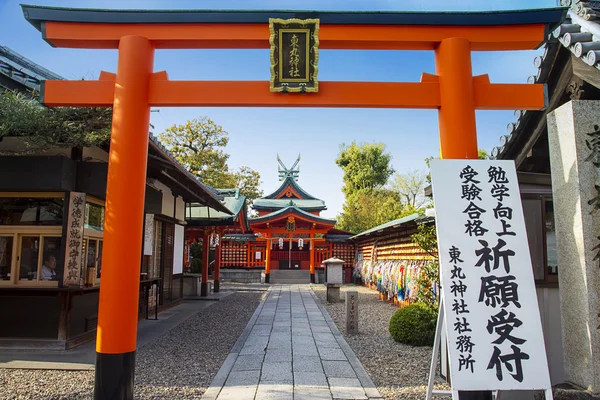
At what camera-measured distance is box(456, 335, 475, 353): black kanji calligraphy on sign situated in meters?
3.46

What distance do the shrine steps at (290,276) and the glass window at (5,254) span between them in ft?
62.8

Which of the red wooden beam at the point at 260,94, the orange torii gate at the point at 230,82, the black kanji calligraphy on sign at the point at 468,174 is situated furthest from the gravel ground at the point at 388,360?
the red wooden beam at the point at 260,94

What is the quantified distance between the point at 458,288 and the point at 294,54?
2.86 m

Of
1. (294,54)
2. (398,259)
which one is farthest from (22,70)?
(398,259)

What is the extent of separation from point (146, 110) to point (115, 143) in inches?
18.8

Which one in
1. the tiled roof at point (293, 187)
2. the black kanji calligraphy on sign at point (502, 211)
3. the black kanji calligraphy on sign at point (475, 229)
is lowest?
the black kanji calligraphy on sign at point (475, 229)

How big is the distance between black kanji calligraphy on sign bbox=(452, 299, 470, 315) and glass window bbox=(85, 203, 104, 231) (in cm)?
615

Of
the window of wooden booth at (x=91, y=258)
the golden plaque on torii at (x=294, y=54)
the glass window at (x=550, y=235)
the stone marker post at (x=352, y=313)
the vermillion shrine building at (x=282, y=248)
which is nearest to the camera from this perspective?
the golden plaque on torii at (x=294, y=54)

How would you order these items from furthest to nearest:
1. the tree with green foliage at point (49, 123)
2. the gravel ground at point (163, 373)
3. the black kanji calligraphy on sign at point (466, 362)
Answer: the tree with green foliage at point (49, 123) < the gravel ground at point (163, 373) < the black kanji calligraphy on sign at point (466, 362)

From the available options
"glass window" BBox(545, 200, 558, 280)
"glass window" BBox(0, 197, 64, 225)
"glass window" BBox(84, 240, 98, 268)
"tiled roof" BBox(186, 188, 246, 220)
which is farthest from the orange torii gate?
"tiled roof" BBox(186, 188, 246, 220)

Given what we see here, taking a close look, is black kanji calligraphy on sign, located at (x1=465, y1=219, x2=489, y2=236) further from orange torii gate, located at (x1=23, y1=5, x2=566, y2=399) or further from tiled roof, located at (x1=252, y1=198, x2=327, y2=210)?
tiled roof, located at (x1=252, y1=198, x2=327, y2=210)

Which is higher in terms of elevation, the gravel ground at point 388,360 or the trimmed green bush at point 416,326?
the trimmed green bush at point 416,326

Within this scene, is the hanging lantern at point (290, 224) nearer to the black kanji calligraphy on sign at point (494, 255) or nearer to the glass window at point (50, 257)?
the glass window at point (50, 257)

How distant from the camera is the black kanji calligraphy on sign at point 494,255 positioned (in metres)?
3.71
